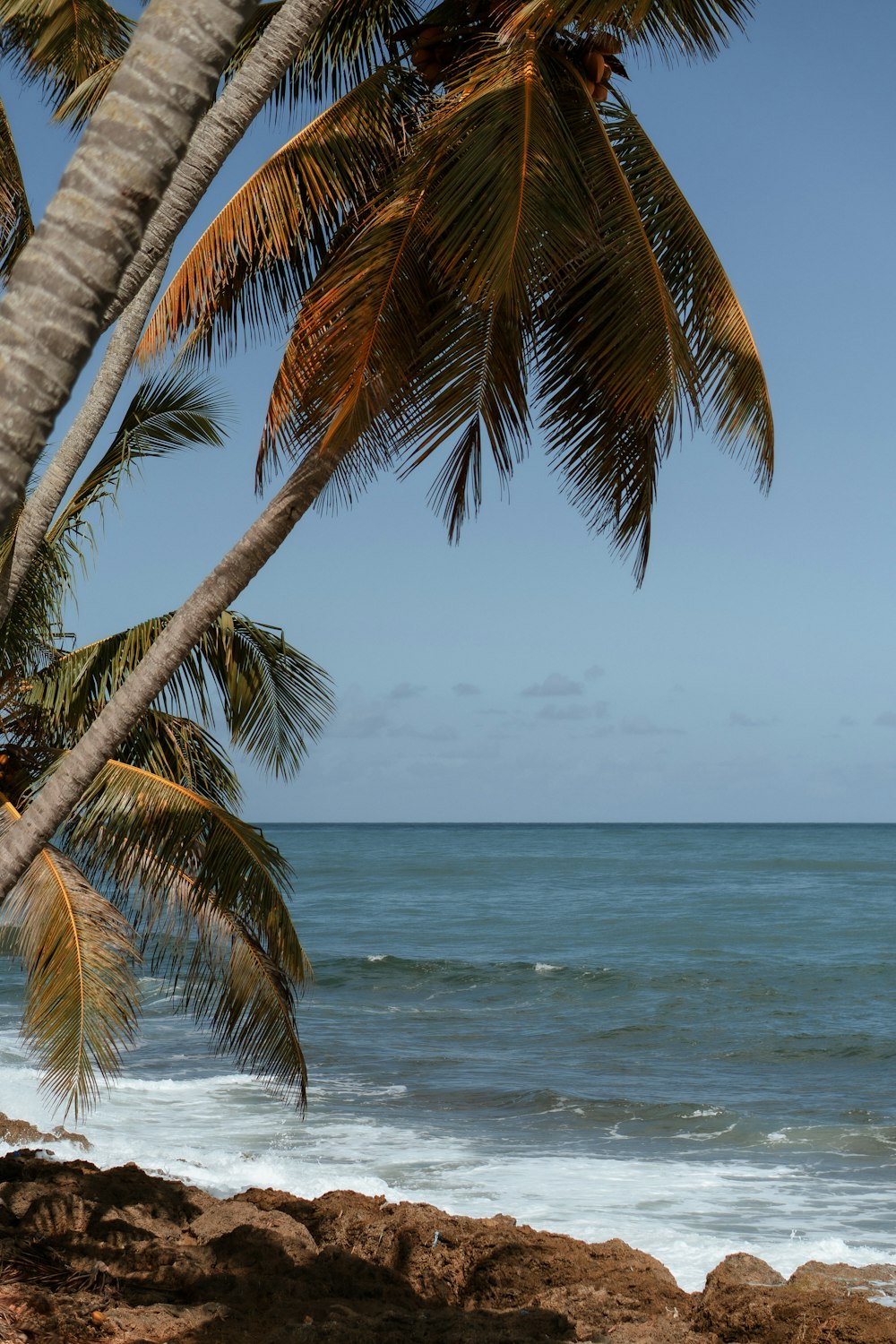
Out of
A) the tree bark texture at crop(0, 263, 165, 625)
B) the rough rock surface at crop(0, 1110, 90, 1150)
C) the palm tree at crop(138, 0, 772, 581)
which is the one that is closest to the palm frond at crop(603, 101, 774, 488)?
the palm tree at crop(138, 0, 772, 581)

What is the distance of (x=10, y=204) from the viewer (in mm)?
7117

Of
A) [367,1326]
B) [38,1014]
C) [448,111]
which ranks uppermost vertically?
[448,111]

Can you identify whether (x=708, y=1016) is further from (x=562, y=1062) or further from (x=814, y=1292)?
(x=814, y=1292)

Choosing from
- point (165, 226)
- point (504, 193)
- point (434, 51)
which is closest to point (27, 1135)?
point (165, 226)

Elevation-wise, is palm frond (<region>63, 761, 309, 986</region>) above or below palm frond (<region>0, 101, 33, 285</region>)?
below

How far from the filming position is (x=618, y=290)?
5949 mm

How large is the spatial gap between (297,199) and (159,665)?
2566mm

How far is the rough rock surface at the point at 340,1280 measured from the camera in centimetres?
525

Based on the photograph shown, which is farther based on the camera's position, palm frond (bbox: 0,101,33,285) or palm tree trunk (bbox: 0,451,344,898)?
palm frond (bbox: 0,101,33,285)

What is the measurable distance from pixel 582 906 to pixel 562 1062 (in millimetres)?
22724

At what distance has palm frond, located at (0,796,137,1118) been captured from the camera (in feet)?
19.6

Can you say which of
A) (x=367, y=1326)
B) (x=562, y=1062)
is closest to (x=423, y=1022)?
(x=562, y=1062)

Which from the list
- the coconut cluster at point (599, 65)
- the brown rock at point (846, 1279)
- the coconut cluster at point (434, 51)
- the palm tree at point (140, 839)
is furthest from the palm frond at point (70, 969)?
the coconut cluster at point (599, 65)

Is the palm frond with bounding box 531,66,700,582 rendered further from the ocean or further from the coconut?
the ocean
